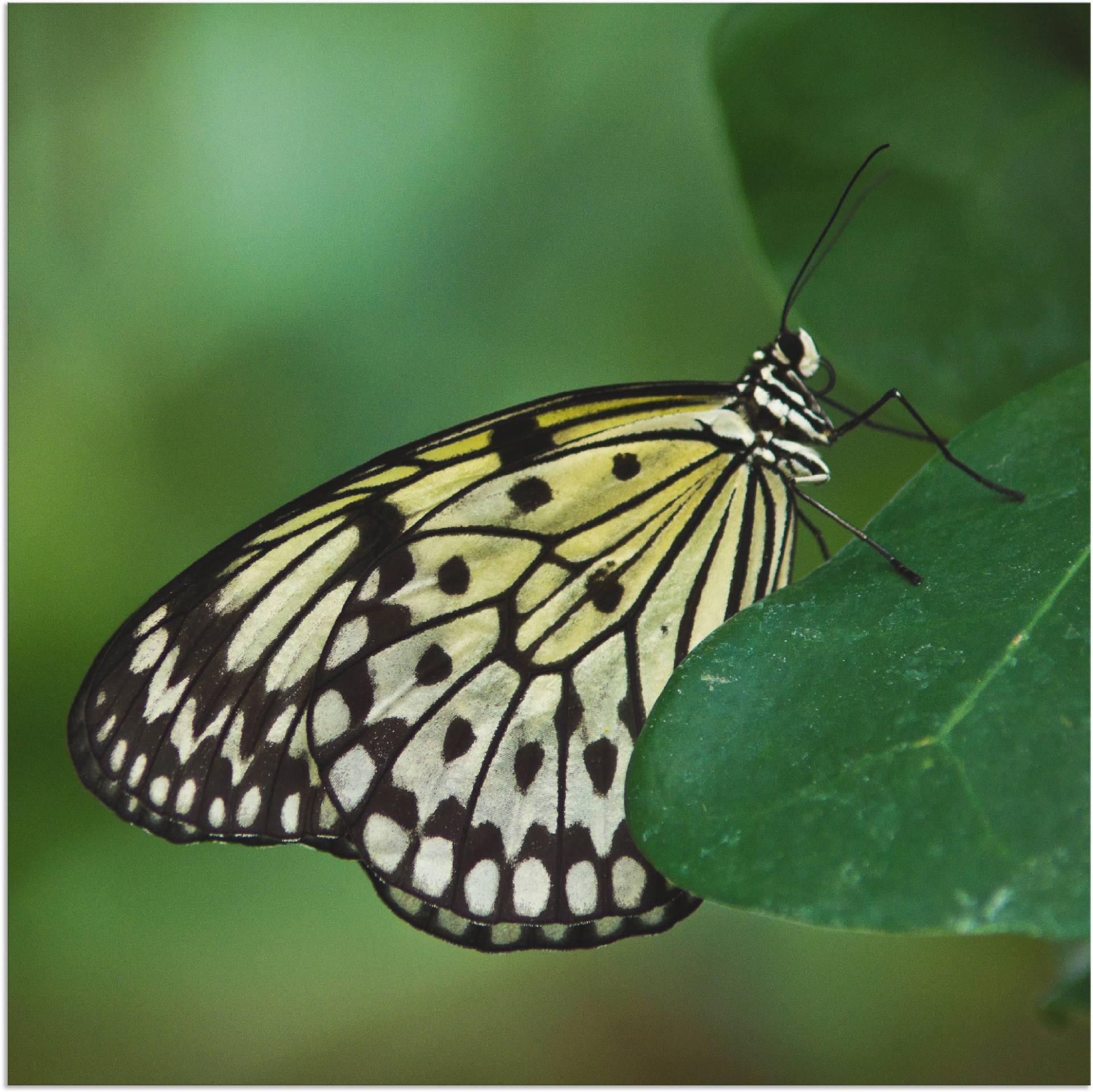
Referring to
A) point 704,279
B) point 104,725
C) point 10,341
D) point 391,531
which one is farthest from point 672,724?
point 10,341

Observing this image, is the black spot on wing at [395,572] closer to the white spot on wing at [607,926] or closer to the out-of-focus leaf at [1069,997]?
the white spot on wing at [607,926]

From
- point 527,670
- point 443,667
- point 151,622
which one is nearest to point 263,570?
point 151,622

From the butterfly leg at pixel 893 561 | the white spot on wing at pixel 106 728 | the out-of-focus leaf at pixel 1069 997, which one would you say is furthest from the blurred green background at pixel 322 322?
the butterfly leg at pixel 893 561

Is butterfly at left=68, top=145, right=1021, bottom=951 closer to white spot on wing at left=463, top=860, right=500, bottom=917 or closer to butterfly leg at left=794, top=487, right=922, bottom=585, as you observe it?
white spot on wing at left=463, top=860, right=500, bottom=917

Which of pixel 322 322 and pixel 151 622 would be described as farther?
pixel 322 322

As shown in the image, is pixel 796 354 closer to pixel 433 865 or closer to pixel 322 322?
pixel 433 865

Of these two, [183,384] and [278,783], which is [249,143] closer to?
[183,384]
